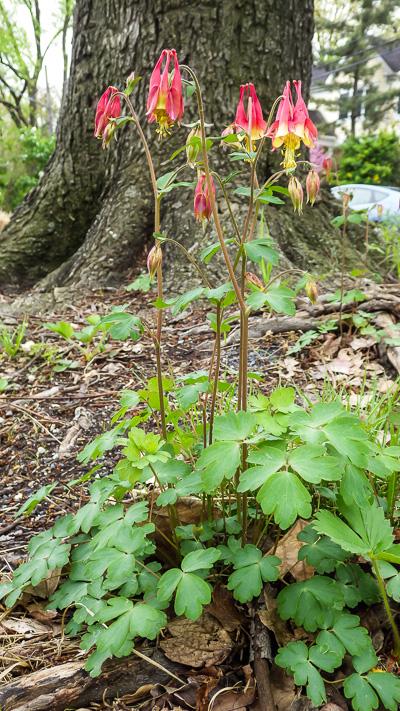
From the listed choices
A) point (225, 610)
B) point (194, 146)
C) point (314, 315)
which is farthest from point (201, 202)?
point (314, 315)

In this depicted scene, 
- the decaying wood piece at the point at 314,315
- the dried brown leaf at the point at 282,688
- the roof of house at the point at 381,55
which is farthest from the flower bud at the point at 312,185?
the roof of house at the point at 381,55

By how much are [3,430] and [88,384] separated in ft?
1.58

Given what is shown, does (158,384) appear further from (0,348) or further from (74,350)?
(0,348)

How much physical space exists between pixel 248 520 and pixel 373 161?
2132 centimetres

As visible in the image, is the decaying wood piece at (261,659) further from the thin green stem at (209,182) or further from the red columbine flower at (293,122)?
the red columbine flower at (293,122)

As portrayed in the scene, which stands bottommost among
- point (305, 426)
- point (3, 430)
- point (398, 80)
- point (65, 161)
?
point (3, 430)

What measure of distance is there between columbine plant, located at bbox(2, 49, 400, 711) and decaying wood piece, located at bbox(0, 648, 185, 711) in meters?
0.09

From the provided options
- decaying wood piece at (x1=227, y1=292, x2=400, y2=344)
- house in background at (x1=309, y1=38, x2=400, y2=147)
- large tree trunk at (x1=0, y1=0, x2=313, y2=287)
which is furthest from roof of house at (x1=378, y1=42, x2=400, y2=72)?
decaying wood piece at (x1=227, y1=292, x2=400, y2=344)

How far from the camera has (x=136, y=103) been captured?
3.69 meters

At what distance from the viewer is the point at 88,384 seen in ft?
9.05

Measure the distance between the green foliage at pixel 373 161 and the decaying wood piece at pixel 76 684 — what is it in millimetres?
20519

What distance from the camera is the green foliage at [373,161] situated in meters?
20.2

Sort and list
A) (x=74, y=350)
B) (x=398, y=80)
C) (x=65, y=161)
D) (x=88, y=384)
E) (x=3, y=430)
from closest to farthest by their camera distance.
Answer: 1. (x=3, y=430)
2. (x=88, y=384)
3. (x=74, y=350)
4. (x=65, y=161)
5. (x=398, y=80)

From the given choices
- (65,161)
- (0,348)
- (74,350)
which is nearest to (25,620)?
(74,350)
